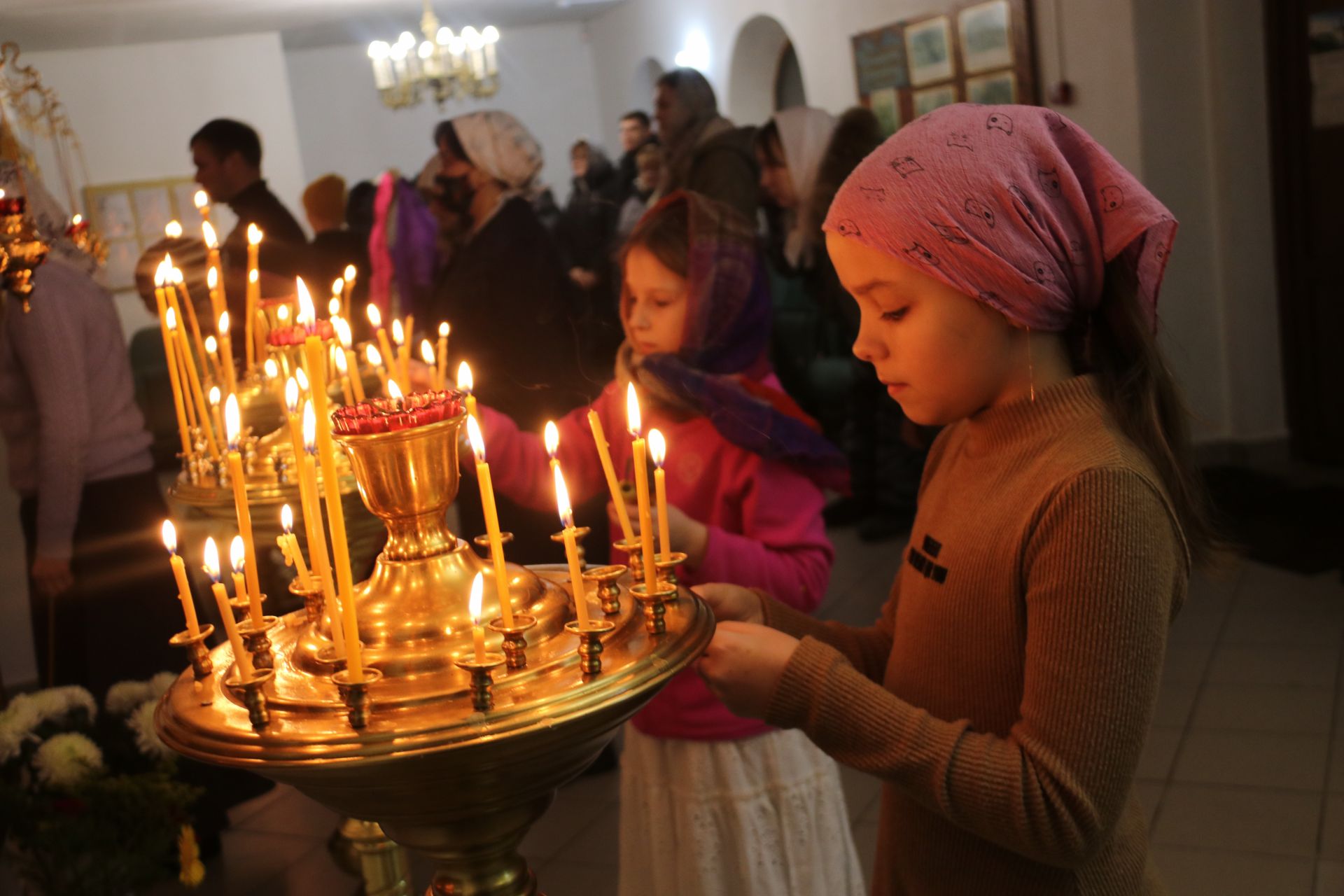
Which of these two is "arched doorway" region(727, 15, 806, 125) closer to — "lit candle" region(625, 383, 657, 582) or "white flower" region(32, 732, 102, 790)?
"white flower" region(32, 732, 102, 790)

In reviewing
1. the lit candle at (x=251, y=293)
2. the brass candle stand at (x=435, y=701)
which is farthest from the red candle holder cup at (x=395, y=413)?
the lit candle at (x=251, y=293)

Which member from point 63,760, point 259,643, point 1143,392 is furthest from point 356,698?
point 63,760

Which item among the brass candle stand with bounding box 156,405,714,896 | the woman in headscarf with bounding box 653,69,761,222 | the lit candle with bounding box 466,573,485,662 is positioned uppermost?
the woman in headscarf with bounding box 653,69,761,222

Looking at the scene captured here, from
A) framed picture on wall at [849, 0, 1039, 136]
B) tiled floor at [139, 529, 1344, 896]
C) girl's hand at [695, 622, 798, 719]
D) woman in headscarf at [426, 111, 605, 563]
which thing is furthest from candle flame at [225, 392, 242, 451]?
framed picture on wall at [849, 0, 1039, 136]

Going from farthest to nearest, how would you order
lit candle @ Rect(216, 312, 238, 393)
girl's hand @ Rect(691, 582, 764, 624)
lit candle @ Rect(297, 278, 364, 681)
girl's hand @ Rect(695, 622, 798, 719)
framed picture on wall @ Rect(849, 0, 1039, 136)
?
framed picture on wall @ Rect(849, 0, 1039, 136) → lit candle @ Rect(216, 312, 238, 393) → girl's hand @ Rect(691, 582, 764, 624) → girl's hand @ Rect(695, 622, 798, 719) → lit candle @ Rect(297, 278, 364, 681)

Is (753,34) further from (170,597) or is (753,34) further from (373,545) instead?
→ (373,545)

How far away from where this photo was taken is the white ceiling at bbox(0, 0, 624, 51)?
6.73 feet

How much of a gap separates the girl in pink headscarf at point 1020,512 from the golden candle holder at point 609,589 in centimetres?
22

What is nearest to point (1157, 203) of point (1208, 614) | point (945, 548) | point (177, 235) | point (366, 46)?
point (945, 548)

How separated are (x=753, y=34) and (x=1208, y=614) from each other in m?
6.18

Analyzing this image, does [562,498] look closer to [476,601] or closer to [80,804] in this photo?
[476,601]

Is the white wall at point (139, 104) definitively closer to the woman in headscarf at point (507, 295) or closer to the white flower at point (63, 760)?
the woman in headscarf at point (507, 295)

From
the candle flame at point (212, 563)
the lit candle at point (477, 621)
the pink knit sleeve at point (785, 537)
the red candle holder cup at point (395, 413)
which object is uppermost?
the red candle holder cup at point (395, 413)

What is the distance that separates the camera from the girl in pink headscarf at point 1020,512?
1.02 metres
